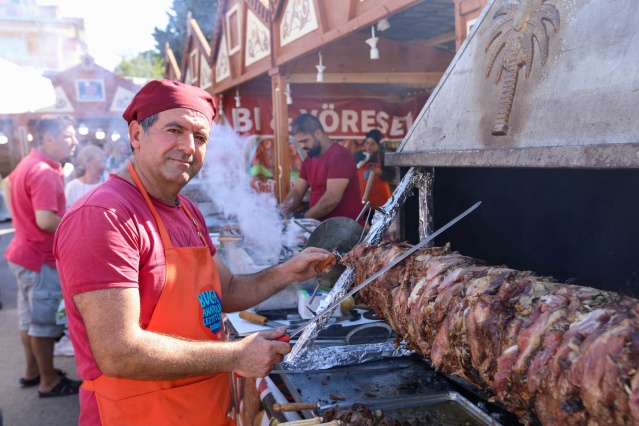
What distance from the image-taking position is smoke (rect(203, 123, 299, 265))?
5.14 m

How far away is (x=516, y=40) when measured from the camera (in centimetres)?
213

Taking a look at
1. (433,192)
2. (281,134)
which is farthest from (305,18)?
(433,192)

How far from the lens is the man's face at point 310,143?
6.65 metres

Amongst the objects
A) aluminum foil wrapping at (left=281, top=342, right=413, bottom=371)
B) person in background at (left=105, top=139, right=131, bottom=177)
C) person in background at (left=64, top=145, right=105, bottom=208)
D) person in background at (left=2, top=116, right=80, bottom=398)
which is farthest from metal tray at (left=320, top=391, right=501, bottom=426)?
person in background at (left=105, top=139, right=131, bottom=177)

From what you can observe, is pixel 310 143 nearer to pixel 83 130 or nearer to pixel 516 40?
pixel 516 40

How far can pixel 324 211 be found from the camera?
6324 millimetres

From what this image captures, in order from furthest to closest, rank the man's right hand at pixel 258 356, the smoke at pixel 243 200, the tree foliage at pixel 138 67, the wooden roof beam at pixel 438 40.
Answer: the tree foliage at pixel 138 67, the wooden roof beam at pixel 438 40, the smoke at pixel 243 200, the man's right hand at pixel 258 356

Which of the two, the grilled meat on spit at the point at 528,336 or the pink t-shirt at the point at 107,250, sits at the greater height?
the pink t-shirt at the point at 107,250

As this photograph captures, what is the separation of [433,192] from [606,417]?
1.84m

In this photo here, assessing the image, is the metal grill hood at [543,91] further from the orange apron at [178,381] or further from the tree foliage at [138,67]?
the tree foliage at [138,67]

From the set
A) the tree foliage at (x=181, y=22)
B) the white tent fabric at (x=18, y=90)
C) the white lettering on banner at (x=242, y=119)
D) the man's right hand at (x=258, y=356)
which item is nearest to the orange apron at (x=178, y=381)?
the man's right hand at (x=258, y=356)

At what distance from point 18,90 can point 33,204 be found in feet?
5.40

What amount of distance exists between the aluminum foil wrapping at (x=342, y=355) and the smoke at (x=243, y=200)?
1575 millimetres

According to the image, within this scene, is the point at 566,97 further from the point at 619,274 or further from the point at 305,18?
the point at 305,18
